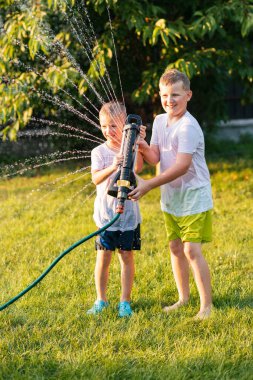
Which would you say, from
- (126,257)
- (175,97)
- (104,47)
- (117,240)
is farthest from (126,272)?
(104,47)

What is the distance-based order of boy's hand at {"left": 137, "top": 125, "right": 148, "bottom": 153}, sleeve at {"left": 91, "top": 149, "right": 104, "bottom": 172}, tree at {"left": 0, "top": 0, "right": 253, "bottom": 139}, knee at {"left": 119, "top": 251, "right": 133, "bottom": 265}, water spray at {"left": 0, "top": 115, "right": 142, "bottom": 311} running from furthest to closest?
1. tree at {"left": 0, "top": 0, "right": 253, "bottom": 139}
2. knee at {"left": 119, "top": 251, "right": 133, "bottom": 265}
3. sleeve at {"left": 91, "top": 149, "right": 104, "bottom": 172}
4. boy's hand at {"left": 137, "top": 125, "right": 148, "bottom": 153}
5. water spray at {"left": 0, "top": 115, "right": 142, "bottom": 311}

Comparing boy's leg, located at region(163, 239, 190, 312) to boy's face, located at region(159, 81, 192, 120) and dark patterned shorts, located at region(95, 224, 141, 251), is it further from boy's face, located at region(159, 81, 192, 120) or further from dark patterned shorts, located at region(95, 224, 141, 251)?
boy's face, located at region(159, 81, 192, 120)

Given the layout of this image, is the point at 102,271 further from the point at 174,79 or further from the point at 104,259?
the point at 174,79

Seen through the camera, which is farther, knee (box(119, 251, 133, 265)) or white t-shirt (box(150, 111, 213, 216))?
knee (box(119, 251, 133, 265))

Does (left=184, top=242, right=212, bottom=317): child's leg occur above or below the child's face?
below

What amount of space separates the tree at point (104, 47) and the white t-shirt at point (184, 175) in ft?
7.99

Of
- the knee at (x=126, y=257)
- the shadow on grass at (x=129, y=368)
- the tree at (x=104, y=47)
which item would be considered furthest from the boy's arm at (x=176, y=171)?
the tree at (x=104, y=47)

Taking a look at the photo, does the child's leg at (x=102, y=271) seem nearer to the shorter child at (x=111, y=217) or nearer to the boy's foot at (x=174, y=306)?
the shorter child at (x=111, y=217)

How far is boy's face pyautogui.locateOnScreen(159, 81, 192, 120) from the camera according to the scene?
3.49 metres

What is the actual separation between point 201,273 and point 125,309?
0.44 metres

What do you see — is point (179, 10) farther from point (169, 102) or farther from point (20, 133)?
point (169, 102)

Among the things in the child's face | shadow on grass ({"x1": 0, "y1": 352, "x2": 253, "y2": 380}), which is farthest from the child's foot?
the child's face

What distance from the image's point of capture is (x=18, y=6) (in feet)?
Result: 23.5

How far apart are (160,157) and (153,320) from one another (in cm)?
85
